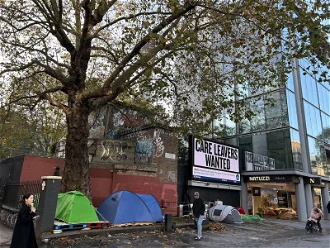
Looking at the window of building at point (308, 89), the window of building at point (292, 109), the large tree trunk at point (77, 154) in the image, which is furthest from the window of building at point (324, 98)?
the large tree trunk at point (77, 154)

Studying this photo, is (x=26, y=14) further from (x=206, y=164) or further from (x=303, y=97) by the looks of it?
(x=303, y=97)

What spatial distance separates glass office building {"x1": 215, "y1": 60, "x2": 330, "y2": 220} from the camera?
20891mm

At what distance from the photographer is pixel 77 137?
36.3ft

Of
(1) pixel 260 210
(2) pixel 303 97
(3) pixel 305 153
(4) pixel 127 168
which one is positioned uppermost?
(2) pixel 303 97

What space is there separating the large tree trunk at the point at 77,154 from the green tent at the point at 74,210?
1163 millimetres

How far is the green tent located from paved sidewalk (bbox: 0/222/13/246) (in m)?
1.53

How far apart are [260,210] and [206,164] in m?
9.03

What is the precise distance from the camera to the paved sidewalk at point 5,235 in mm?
7744

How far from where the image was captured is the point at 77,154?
1100 cm

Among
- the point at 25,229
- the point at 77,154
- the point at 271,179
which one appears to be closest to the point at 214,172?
the point at 271,179

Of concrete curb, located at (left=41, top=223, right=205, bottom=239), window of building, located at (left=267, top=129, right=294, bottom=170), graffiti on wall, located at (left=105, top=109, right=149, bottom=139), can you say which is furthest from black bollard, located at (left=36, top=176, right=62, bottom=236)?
window of building, located at (left=267, top=129, right=294, bottom=170)

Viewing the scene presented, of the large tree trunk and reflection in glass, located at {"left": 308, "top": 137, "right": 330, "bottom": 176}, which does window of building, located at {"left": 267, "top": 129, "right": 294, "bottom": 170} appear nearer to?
reflection in glass, located at {"left": 308, "top": 137, "right": 330, "bottom": 176}

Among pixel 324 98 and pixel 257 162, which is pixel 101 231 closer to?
pixel 257 162

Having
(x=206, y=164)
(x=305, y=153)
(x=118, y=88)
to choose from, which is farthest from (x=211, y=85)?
(x=305, y=153)
